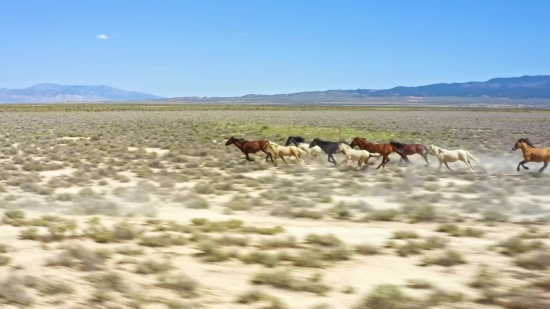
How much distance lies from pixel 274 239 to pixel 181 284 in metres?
2.65

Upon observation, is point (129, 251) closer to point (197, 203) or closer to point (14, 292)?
point (14, 292)

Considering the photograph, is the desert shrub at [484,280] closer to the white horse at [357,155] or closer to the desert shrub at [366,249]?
the desert shrub at [366,249]

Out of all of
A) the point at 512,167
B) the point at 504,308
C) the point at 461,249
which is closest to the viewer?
the point at 504,308

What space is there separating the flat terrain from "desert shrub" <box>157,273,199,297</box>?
2 centimetres

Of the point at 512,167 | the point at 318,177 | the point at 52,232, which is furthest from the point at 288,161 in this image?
the point at 52,232

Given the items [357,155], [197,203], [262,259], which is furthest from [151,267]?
[357,155]

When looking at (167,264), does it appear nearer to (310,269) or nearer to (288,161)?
(310,269)

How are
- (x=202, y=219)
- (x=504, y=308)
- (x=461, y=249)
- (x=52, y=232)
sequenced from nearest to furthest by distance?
(x=504, y=308) < (x=461, y=249) < (x=52, y=232) < (x=202, y=219)

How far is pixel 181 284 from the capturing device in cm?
632

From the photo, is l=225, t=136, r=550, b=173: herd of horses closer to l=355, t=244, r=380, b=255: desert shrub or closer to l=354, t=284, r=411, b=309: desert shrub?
l=355, t=244, r=380, b=255: desert shrub

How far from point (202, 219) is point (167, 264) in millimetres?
3049

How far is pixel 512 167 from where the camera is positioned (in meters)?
19.5

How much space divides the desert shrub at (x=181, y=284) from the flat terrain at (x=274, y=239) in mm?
20

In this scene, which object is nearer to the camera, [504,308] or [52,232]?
[504,308]
